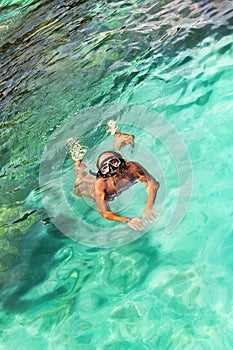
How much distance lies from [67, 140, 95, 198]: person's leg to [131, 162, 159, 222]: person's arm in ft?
2.18

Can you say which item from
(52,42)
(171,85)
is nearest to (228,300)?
(171,85)

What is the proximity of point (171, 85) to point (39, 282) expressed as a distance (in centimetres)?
418

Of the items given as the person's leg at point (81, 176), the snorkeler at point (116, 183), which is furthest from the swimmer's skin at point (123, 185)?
the person's leg at point (81, 176)

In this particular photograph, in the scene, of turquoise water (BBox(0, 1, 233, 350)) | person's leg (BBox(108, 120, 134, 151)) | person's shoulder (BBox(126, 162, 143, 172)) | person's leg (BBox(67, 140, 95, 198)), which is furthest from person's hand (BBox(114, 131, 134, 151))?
person's shoulder (BBox(126, 162, 143, 172))

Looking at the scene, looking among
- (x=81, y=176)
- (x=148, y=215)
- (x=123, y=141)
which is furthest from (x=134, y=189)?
(x=148, y=215)

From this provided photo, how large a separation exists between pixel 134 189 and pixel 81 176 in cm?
81

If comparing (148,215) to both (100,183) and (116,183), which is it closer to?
(116,183)

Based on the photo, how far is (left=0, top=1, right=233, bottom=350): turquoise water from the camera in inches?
179

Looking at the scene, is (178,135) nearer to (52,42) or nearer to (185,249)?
(185,249)

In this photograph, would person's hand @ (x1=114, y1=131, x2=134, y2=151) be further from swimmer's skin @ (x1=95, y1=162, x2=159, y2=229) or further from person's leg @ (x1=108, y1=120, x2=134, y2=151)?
swimmer's skin @ (x1=95, y1=162, x2=159, y2=229)

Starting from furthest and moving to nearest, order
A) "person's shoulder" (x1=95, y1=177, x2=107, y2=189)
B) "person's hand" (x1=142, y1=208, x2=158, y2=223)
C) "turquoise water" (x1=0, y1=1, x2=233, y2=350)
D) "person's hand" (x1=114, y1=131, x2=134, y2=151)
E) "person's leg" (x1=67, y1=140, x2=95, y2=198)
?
1. "person's hand" (x1=114, y1=131, x2=134, y2=151)
2. "person's leg" (x1=67, y1=140, x2=95, y2=198)
3. "person's shoulder" (x1=95, y1=177, x2=107, y2=189)
4. "person's hand" (x1=142, y1=208, x2=158, y2=223)
5. "turquoise water" (x1=0, y1=1, x2=233, y2=350)

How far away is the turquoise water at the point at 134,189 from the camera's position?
4543mm

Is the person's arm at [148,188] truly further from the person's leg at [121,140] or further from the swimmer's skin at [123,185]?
the person's leg at [121,140]

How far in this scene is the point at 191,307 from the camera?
14.4ft
